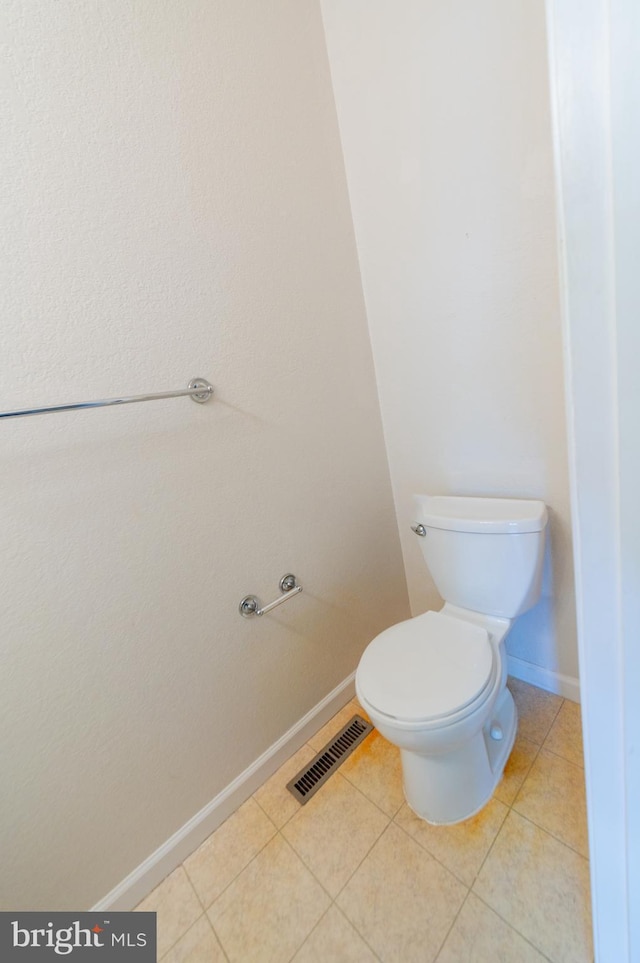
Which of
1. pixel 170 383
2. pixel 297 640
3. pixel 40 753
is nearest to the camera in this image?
pixel 40 753

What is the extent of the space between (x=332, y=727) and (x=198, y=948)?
63 cm

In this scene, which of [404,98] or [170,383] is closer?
[170,383]

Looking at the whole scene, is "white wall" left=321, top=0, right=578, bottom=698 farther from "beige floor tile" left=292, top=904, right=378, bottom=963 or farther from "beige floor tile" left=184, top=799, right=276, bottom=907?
"beige floor tile" left=184, top=799, right=276, bottom=907

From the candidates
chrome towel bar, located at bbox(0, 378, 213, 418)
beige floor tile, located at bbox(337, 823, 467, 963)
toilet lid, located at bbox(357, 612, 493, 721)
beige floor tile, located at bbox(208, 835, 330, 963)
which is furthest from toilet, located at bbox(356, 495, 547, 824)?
chrome towel bar, located at bbox(0, 378, 213, 418)

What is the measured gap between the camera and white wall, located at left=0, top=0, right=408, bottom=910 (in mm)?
794

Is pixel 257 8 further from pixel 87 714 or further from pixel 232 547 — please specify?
pixel 87 714

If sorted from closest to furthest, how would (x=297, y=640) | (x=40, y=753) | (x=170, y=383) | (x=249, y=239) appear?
1. (x=40, y=753)
2. (x=170, y=383)
3. (x=249, y=239)
4. (x=297, y=640)

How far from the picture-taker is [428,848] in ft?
3.27

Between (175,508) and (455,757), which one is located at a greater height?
(175,508)

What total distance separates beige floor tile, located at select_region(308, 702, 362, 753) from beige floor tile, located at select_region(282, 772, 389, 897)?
0.47 feet

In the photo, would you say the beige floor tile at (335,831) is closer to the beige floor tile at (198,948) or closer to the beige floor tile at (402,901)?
the beige floor tile at (402,901)

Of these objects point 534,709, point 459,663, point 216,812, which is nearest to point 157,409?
point 459,663

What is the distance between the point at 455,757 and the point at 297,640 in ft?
1.82

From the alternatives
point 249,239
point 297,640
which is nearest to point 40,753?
point 297,640
